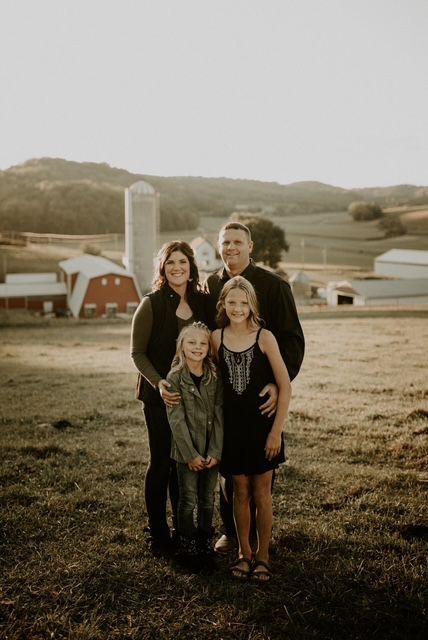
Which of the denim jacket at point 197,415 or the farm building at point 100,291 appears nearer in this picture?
the denim jacket at point 197,415

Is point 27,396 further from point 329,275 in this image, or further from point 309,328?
point 329,275

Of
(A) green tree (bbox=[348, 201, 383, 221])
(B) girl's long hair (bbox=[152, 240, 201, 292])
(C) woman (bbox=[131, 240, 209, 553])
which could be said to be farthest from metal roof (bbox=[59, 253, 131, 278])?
(A) green tree (bbox=[348, 201, 383, 221])

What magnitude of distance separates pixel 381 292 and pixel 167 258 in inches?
1503

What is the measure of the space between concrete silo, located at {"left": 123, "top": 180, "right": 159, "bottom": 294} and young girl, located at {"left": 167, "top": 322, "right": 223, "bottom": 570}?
4247 cm

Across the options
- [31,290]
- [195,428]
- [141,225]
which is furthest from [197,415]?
[141,225]

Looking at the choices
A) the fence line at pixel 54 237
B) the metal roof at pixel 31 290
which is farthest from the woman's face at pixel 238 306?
the fence line at pixel 54 237

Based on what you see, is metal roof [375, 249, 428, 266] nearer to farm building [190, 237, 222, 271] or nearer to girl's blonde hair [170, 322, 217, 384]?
farm building [190, 237, 222, 271]

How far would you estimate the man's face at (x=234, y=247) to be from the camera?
4156mm

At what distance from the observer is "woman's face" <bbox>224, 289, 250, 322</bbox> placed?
382 centimetres

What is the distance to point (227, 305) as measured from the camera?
12.7 feet

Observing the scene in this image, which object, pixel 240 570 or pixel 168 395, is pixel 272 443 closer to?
pixel 168 395

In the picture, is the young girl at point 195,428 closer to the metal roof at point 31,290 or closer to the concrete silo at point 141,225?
the metal roof at point 31,290

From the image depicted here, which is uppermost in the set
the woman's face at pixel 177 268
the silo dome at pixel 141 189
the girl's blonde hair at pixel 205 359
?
the silo dome at pixel 141 189

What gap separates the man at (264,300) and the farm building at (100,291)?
34.5m
